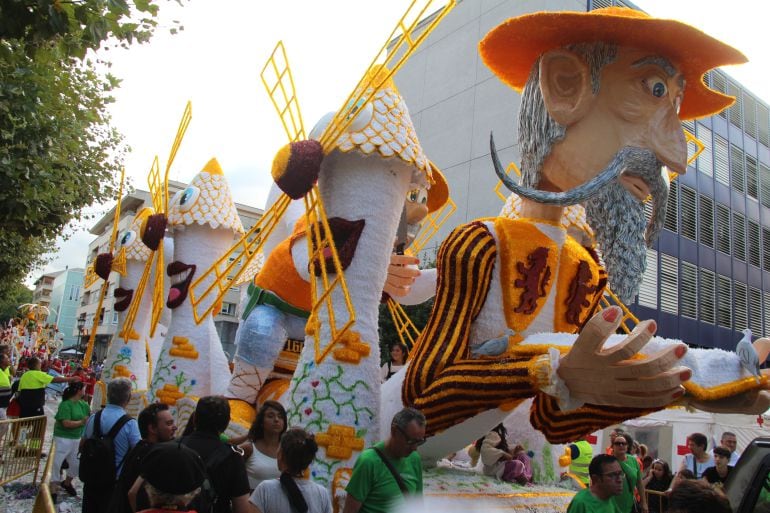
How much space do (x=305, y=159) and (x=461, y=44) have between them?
51.5ft

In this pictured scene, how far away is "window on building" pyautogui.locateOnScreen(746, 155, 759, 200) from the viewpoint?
19273 mm

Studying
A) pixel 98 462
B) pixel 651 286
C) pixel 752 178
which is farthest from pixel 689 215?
pixel 98 462

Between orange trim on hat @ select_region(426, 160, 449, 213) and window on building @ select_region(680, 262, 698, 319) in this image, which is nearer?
orange trim on hat @ select_region(426, 160, 449, 213)

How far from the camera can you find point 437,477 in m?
3.26

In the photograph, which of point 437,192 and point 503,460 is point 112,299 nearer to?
point 437,192

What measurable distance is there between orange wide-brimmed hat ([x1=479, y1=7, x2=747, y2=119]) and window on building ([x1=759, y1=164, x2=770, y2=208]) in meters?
19.0

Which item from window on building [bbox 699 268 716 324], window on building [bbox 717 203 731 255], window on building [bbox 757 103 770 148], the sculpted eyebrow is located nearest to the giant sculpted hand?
the sculpted eyebrow

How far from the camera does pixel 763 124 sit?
20578mm

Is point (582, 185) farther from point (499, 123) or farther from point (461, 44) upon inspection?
point (461, 44)

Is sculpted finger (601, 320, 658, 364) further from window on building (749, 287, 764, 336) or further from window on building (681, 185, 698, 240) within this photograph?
window on building (749, 287, 764, 336)

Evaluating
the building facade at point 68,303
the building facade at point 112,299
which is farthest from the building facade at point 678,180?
the building facade at point 68,303

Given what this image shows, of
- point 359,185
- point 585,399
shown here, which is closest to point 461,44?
point 359,185

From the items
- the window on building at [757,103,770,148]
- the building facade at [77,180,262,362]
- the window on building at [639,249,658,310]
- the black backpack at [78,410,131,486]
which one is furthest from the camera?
the building facade at [77,180,262,362]

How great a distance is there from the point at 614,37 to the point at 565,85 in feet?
0.98
